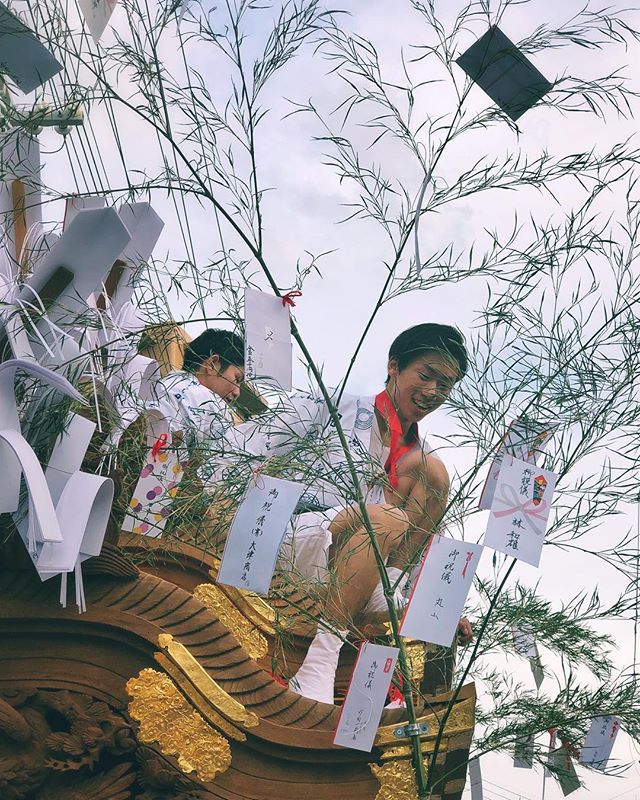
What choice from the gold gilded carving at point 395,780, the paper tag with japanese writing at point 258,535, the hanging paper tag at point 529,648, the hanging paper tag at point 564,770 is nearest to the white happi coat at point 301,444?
the paper tag with japanese writing at point 258,535

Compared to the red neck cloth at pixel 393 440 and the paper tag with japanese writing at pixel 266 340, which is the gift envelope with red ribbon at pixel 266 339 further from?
the red neck cloth at pixel 393 440

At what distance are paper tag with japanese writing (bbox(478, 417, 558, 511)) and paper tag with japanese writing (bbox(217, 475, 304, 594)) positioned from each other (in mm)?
507

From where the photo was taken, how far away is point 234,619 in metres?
2.70

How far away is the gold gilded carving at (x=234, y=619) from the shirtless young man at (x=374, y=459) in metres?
0.15

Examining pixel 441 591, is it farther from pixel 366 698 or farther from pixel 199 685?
pixel 199 685

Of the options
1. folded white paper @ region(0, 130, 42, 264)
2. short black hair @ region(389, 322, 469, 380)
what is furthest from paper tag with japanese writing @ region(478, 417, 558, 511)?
folded white paper @ region(0, 130, 42, 264)

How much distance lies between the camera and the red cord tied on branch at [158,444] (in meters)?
2.46

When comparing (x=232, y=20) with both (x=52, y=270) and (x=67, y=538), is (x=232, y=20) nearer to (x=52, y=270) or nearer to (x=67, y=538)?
(x=52, y=270)

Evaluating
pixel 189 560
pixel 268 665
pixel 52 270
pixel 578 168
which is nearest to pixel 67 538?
pixel 52 270

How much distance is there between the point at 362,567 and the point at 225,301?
781 mm

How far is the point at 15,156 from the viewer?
95.5 inches

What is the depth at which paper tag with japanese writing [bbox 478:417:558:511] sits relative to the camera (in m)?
2.36

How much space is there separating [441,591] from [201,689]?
56cm

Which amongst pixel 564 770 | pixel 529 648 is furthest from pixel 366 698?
pixel 529 648
